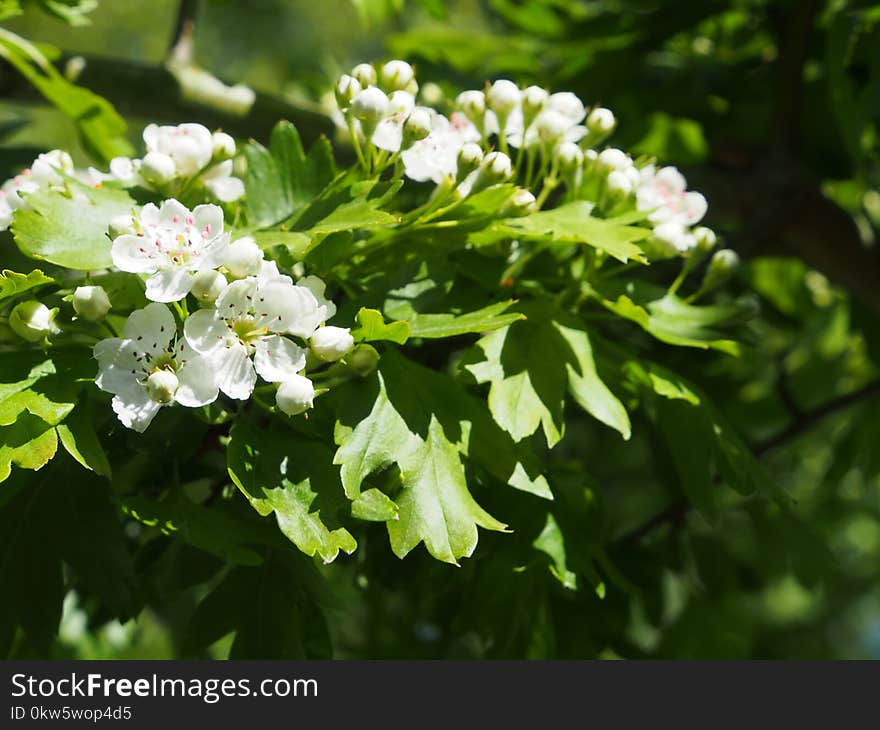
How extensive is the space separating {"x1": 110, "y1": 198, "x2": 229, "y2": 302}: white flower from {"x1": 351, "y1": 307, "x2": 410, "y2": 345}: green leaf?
137 millimetres

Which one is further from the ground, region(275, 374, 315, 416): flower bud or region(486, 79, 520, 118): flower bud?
region(486, 79, 520, 118): flower bud

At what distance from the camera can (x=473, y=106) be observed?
1.21 m

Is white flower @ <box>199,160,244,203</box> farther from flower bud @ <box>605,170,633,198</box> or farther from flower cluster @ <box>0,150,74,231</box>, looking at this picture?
flower bud @ <box>605,170,633,198</box>

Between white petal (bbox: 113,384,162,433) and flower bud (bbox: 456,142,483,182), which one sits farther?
flower bud (bbox: 456,142,483,182)

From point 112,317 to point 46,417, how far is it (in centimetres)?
15

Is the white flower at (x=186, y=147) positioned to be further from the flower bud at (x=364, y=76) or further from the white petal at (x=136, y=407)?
the white petal at (x=136, y=407)

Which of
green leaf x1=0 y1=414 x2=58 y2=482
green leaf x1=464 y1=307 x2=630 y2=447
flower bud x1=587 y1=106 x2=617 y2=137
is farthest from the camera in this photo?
flower bud x1=587 y1=106 x2=617 y2=137

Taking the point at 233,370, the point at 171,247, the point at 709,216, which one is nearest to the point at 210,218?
the point at 171,247

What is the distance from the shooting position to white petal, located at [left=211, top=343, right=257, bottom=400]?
37.7 inches

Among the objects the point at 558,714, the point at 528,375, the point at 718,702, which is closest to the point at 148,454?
the point at 528,375

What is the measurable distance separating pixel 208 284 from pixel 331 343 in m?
0.12

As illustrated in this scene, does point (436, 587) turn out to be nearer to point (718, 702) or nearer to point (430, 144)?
point (718, 702)

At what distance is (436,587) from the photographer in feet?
4.28

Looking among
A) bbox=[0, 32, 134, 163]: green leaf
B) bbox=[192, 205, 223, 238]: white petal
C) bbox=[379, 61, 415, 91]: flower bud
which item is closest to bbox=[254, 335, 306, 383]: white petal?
bbox=[192, 205, 223, 238]: white petal
